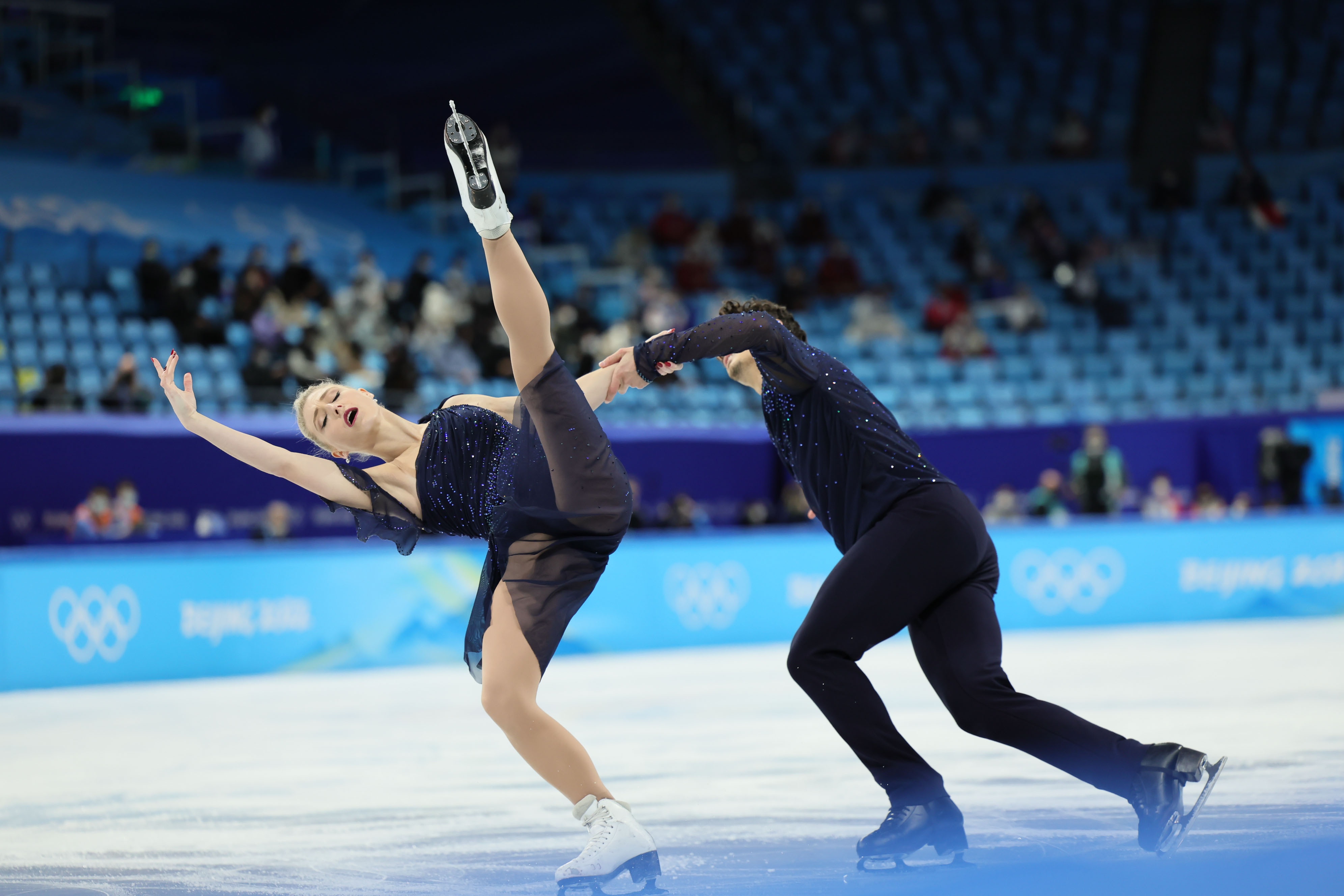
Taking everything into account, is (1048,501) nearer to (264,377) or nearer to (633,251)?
(633,251)

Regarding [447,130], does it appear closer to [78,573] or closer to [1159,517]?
[78,573]

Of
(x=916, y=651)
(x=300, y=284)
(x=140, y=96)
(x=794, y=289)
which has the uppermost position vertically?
(x=140, y=96)

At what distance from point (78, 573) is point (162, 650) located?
807mm

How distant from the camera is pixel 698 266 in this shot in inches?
723

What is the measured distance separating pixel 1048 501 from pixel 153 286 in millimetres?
9365

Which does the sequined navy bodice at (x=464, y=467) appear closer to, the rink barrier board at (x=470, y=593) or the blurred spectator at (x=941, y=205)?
the rink barrier board at (x=470, y=593)

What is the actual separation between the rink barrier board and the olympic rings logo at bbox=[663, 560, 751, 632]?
12 millimetres

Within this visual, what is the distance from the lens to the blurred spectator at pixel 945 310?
18047mm

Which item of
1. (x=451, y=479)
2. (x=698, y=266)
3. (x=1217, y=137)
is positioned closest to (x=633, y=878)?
(x=451, y=479)

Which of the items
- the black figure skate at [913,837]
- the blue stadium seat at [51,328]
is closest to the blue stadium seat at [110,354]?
the blue stadium seat at [51,328]

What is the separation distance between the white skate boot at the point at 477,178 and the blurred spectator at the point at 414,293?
11630 millimetres

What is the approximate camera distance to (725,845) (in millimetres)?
4324

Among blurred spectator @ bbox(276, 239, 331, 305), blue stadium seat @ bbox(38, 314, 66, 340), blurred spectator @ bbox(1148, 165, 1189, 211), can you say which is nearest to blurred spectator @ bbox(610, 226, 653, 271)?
blurred spectator @ bbox(276, 239, 331, 305)

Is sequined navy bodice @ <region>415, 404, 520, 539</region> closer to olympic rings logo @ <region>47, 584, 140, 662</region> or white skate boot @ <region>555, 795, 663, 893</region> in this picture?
white skate boot @ <region>555, 795, 663, 893</region>
